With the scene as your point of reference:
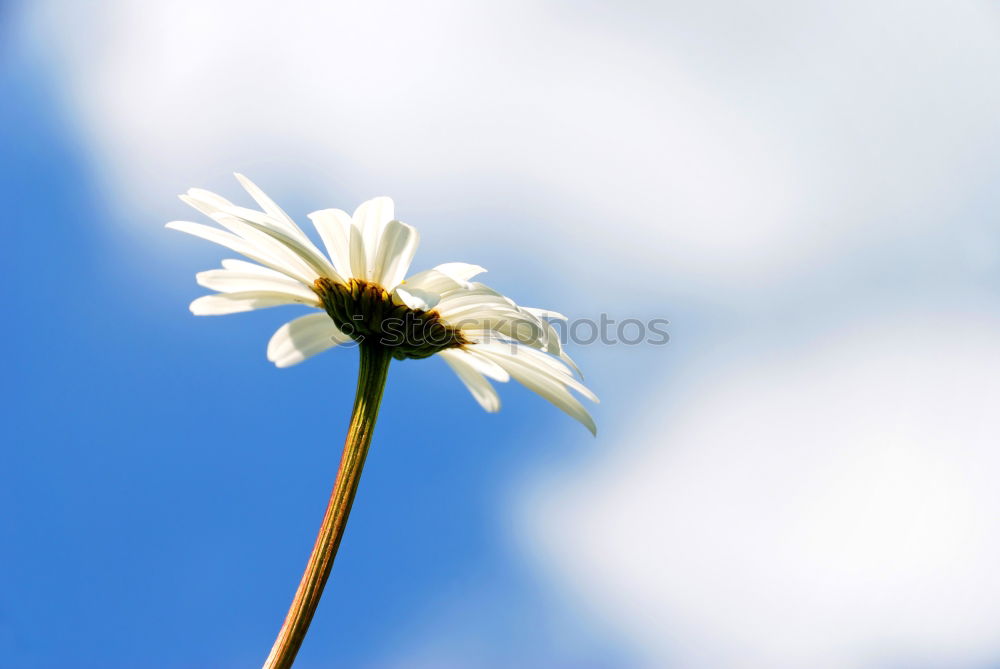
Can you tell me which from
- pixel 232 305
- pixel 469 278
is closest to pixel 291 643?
pixel 232 305

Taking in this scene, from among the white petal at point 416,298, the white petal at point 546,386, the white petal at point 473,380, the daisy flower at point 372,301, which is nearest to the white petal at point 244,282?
the daisy flower at point 372,301

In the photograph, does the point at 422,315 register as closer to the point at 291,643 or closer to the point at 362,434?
the point at 362,434

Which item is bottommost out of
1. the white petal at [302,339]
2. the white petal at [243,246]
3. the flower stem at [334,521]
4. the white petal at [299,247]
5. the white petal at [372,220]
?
the flower stem at [334,521]

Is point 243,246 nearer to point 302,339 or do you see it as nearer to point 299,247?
point 299,247

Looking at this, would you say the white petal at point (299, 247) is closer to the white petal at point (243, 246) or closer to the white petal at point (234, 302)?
the white petal at point (243, 246)

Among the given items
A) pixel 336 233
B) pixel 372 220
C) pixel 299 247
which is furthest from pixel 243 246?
pixel 372 220
